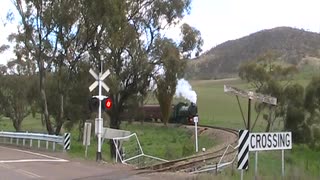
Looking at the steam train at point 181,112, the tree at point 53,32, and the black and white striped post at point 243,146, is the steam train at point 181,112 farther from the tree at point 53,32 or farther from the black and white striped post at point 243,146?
the black and white striped post at point 243,146

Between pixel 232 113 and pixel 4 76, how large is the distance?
42.5 meters

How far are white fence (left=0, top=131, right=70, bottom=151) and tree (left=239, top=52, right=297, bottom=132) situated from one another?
2634 cm

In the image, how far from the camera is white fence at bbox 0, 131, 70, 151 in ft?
98.2

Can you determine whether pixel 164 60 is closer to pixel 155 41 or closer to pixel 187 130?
pixel 155 41

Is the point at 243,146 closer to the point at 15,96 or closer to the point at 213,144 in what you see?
the point at 213,144

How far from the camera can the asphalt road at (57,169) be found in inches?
722

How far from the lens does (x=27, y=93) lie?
5894cm

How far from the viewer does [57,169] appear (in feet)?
68.2

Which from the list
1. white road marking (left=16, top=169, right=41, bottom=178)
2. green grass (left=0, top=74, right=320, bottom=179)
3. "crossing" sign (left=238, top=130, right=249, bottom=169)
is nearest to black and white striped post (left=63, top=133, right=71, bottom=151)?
green grass (left=0, top=74, right=320, bottom=179)

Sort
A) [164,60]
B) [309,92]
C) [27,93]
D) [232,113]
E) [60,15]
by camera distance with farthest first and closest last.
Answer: [232,113], [27,93], [309,92], [164,60], [60,15]

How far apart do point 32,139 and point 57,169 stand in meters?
12.8

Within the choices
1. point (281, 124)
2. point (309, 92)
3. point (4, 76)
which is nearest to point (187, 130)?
point (281, 124)

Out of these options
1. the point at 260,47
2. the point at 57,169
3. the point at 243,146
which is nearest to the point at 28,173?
the point at 57,169

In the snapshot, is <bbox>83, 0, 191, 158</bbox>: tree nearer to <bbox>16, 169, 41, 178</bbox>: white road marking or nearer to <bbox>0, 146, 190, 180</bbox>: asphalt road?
<bbox>0, 146, 190, 180</bbox>: asphalt road
